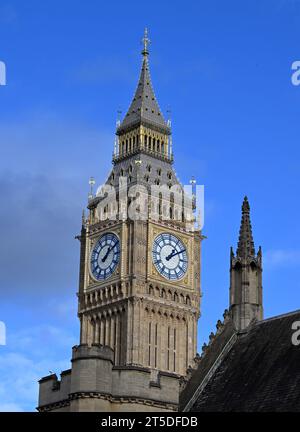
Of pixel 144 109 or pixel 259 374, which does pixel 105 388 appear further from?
pixel 144 109

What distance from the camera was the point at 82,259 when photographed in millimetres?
104000

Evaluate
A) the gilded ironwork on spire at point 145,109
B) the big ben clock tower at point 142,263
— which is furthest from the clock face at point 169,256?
the gilded ironwork on spire at point 145,109

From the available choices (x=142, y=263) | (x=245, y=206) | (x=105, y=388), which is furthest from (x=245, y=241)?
(x=142, y=263)

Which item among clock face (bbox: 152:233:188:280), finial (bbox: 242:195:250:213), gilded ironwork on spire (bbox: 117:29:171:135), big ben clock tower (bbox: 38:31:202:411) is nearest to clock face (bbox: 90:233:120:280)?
big ben clock tower (bbox: 38:31:202:411)

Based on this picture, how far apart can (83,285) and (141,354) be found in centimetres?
877

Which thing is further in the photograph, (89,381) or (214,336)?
(214,336)

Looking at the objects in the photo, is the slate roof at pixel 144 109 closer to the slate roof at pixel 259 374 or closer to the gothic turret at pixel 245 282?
the gothic turret at pixel 245 282

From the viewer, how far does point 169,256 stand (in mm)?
101750

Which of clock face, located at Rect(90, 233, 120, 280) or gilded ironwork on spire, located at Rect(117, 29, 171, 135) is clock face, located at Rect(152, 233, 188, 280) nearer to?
clock face, located at Rect(90, 233, 120, 280)

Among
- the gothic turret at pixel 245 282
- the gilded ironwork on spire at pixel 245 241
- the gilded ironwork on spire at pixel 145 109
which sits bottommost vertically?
the gothic turret at pixel 245 282

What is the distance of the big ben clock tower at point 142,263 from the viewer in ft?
325

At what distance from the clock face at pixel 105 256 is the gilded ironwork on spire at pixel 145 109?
34.4ft
